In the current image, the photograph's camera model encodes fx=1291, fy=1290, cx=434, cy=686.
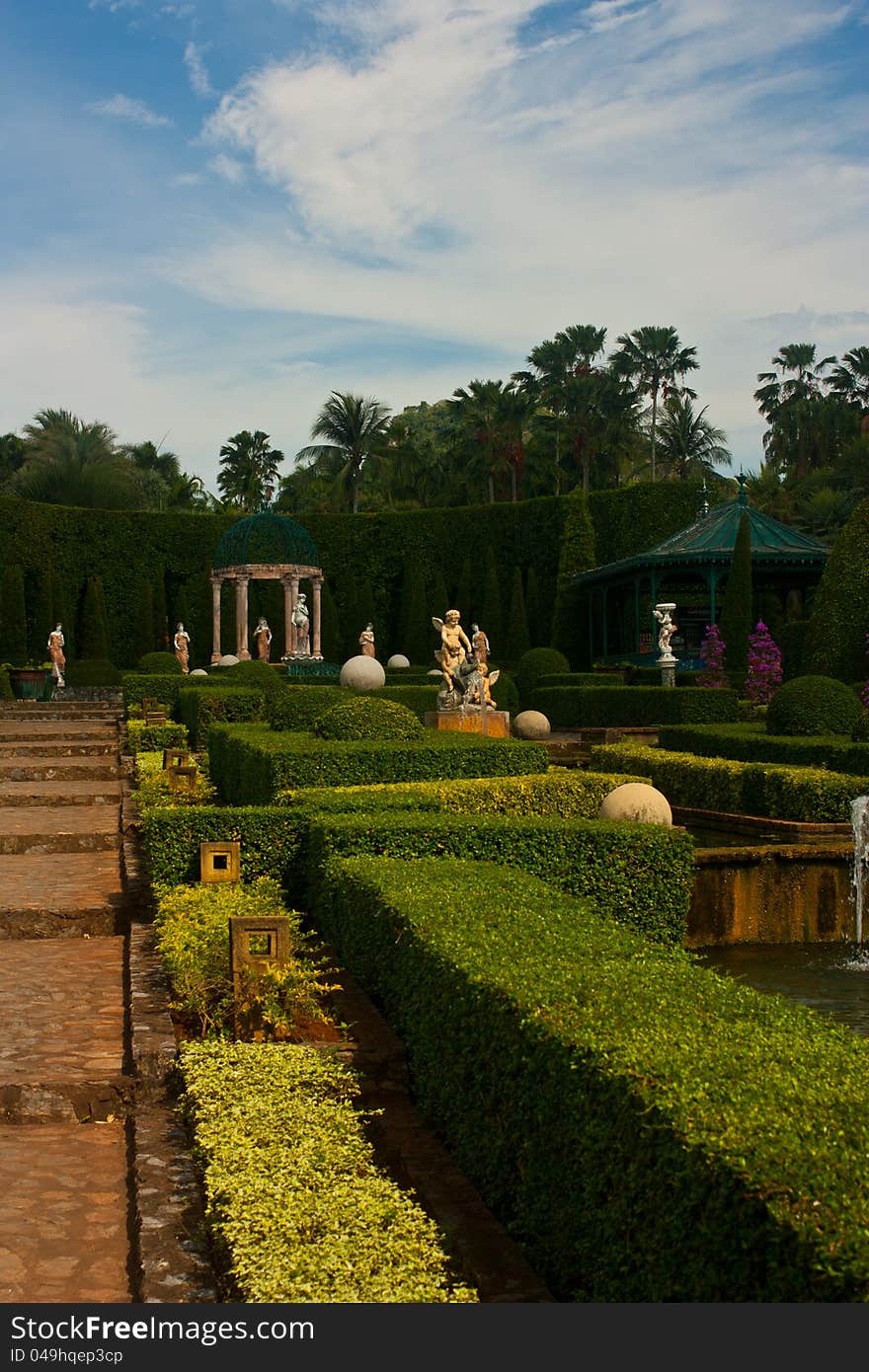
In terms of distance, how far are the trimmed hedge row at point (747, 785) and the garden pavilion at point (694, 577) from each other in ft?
49.9

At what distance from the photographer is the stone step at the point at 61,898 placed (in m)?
9.63

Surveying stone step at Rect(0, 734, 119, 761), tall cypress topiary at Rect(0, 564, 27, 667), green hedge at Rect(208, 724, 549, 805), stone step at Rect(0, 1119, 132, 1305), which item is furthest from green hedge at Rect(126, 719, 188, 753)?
tall cypress topiary at Rect(0, 564, 27, 667)

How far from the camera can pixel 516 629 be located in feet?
141

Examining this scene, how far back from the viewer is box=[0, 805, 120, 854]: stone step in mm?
13438

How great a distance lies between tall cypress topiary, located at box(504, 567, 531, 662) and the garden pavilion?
2106 millimetres

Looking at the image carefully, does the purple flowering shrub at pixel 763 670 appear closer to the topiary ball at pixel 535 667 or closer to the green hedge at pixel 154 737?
the topiary ball at pixel 535 667

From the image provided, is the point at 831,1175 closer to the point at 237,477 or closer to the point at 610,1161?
the point at 610,1161

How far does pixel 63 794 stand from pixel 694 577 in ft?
85.2

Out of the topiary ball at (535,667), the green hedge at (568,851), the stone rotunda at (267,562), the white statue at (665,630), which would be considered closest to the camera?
the green hedge at (568,851)

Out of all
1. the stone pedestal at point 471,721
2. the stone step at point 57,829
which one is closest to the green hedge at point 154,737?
the stone pedestal at point 471,721

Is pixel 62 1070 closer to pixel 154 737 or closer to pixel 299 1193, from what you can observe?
pixel 299 1193

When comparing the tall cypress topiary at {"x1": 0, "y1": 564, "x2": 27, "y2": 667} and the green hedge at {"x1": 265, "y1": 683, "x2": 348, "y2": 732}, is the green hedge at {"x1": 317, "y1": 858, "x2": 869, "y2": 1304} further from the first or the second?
the tall cypress topiary at {"x1": 0, "y1": 564, "x2": 27, "y2": 667}

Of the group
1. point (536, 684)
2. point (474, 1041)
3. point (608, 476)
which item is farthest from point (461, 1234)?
point (608, 476)

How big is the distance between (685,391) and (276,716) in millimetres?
49953
